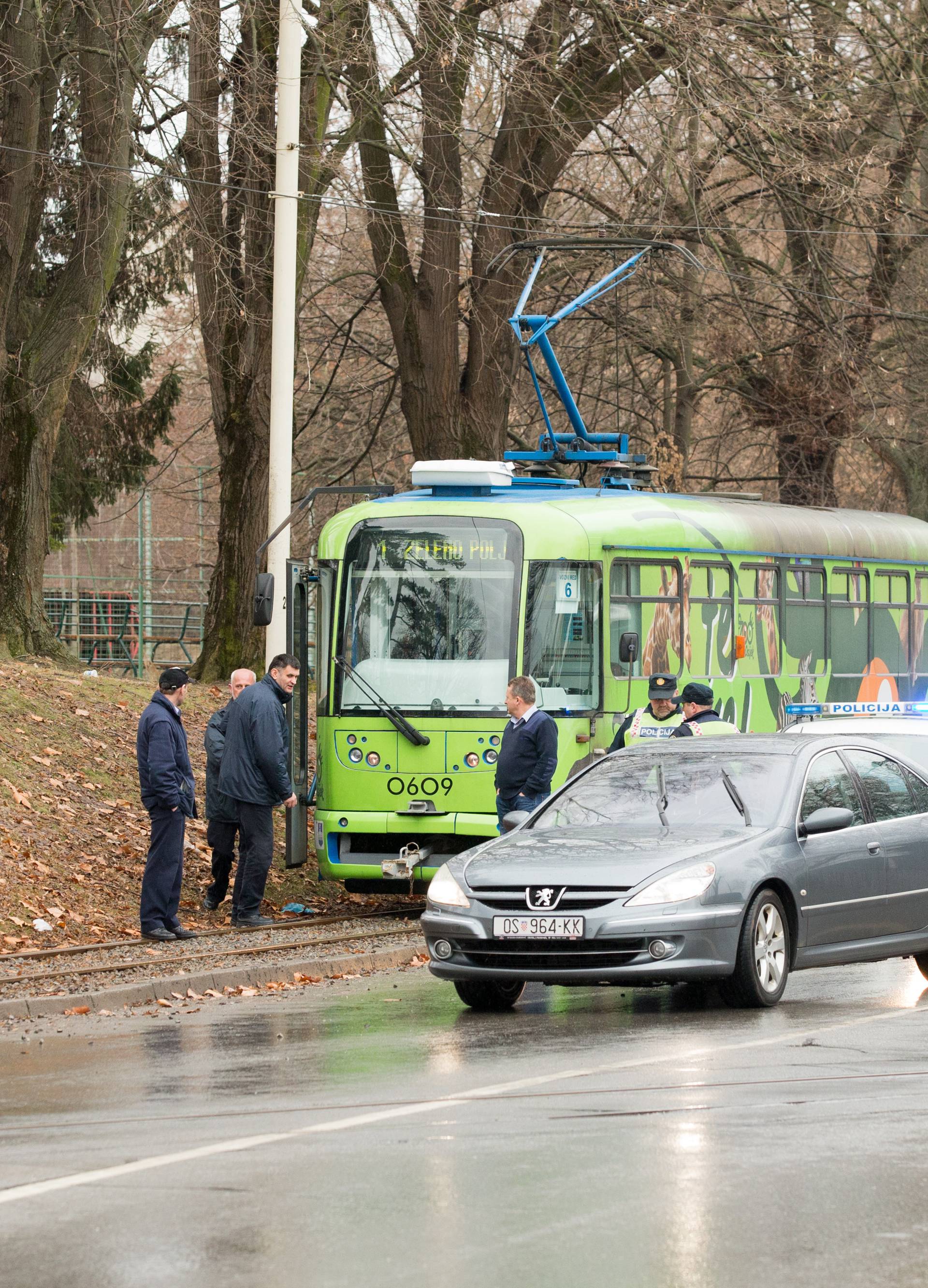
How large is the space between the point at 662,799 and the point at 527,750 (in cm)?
265

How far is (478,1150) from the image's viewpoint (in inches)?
261

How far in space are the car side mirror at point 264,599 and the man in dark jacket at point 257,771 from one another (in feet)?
1.10

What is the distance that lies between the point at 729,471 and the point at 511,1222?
32.1m

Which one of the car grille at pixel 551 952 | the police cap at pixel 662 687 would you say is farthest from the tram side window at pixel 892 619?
the car grille at pixel 551 952

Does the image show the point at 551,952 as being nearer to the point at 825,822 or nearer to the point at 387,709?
the point at 825,822

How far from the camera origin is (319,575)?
16281 millimetres

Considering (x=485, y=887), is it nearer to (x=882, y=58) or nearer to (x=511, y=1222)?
(x=511, y=1222)

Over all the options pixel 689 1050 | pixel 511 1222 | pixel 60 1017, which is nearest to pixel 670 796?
pixel 689 1050

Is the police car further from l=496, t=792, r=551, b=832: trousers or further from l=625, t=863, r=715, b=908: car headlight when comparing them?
l=625, t=863, r=715, b=908: car headlight

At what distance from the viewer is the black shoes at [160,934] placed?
45.4ft

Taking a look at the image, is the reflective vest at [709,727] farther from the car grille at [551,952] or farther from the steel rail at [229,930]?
the car grille at [551,952]

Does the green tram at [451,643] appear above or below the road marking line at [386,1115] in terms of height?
above

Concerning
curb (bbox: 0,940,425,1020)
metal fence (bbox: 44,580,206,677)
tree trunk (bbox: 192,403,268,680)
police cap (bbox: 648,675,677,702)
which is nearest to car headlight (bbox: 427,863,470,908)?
curb (bbox: 0,940,425,1020)

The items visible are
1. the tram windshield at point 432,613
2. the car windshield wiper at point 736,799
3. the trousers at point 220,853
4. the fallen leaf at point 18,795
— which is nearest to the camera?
the car windshield wiper at point 736,799
